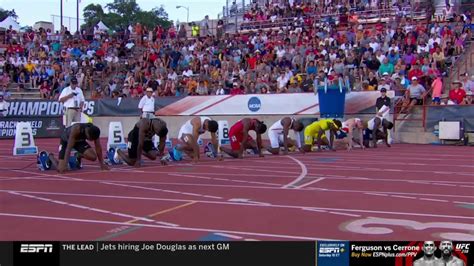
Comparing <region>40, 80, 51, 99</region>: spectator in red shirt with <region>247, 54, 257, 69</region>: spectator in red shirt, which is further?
<region>40, 80, 51, 99</region>: spectator in red shirt

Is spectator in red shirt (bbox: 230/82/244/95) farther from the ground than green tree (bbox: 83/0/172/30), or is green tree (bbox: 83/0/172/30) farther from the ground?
green tree (bbox: 83/0/172/30)

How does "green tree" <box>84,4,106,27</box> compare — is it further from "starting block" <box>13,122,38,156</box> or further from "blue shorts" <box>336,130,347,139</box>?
"blue shorts" <box>336,130,347,139</box>

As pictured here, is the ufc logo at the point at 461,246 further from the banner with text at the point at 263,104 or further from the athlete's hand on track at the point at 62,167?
the banner with text at the point at 263,104

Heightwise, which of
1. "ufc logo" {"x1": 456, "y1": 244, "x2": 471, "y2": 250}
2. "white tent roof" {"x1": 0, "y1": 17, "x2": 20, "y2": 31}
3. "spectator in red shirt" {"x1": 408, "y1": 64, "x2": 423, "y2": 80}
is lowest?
"ufc logo" {"x1": 456, "y1": 244, "x2": 471, "y2": 250}

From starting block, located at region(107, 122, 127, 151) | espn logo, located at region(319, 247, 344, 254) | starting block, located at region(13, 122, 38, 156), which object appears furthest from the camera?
starting block, located at region(13, 122, 38, 156)

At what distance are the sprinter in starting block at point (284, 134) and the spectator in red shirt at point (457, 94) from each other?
664cm

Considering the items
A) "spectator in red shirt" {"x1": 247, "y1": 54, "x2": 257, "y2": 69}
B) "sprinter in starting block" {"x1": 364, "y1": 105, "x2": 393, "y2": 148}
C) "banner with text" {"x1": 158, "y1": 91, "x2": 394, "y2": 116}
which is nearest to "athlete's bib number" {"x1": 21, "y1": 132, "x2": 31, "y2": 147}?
"banner with text" {"x1": 158, "y1": 91, "x2": 394, "y2": 116}

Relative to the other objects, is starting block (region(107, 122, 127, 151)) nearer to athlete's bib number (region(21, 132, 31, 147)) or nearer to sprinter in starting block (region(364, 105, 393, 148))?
athlete's bib number (region(21, 132, 31, 147))

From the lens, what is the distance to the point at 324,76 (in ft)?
78.5

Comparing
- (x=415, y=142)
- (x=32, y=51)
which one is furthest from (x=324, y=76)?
(x=32, y=51)

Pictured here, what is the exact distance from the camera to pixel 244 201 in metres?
9.02

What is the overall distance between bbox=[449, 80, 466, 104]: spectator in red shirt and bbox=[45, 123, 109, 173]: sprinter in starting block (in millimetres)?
13231

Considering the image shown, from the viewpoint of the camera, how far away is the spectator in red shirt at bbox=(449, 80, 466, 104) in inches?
845

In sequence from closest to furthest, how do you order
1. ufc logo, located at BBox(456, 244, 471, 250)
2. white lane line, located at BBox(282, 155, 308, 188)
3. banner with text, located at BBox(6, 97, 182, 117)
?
ufc logo, located at BBox(456, 244, 471, 250)
white lane line, located at BBox(282, 155, 308, 188)
banner with text, located at BBox(6, 97, 182, 117)
